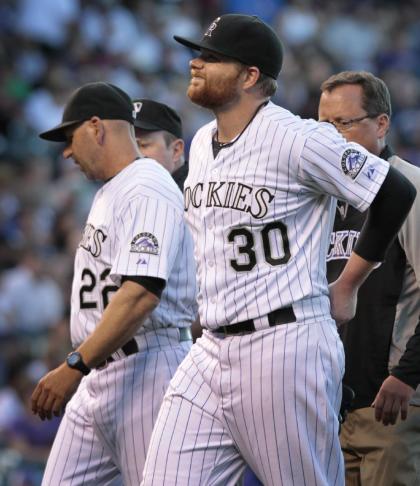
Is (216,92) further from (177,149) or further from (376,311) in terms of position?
(177,149)

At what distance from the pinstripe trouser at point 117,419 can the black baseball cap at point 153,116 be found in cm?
127

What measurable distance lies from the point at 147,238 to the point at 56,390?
2.17 feet

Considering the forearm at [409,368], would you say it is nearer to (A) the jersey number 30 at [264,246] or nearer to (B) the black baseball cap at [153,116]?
(A) the jersey number 30 at [264,246]

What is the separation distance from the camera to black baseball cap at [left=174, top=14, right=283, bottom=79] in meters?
4.13

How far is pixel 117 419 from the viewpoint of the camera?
4637 millimetres

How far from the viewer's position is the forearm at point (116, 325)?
166 inches

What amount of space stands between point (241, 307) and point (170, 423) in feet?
1.56

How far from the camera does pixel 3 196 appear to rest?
10977 millimetres

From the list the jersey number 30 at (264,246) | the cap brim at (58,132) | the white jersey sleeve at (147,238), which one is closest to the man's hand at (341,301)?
the jersey number 30 at (264,246)

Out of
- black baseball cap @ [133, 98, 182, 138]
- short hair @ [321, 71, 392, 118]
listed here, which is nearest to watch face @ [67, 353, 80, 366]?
short hair @ [321, 71, 392, 118]

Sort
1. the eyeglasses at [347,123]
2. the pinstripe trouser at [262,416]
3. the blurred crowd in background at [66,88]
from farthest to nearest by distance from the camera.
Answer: the blurred crowd in background at [66,88]
the eyeglasses at [347,123]
the pinstripe trouser at [262,416]

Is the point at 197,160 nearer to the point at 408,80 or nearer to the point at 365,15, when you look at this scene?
the point at 408,80

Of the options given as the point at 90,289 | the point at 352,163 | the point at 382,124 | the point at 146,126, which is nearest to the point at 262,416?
the point at 352,163

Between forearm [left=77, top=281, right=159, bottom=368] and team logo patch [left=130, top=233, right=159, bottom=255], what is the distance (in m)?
0.18
